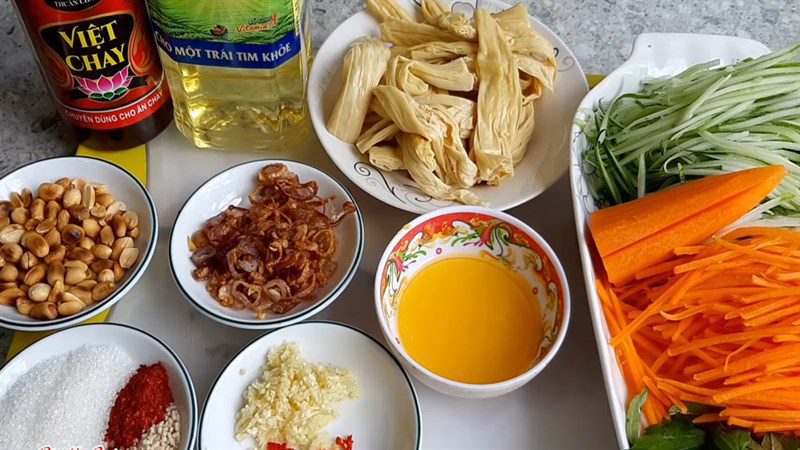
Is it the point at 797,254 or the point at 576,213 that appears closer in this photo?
the point at 797,254

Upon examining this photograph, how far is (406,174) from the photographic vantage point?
4.58 ft

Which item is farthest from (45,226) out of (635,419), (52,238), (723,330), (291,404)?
(723,330)

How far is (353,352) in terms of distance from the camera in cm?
120

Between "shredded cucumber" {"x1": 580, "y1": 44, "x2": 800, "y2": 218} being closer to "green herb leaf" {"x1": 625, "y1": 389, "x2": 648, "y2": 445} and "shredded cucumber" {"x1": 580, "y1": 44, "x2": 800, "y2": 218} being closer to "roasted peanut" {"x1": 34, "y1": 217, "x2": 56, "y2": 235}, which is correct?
"green herb leaf" {"x1": 625, "y1": 389, "x2": 648, "y2": 445}

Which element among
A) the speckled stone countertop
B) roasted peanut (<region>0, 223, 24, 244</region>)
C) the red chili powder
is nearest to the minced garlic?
the red chili powder

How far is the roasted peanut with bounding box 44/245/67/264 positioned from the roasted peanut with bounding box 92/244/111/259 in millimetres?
51

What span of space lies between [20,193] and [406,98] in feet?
2.44

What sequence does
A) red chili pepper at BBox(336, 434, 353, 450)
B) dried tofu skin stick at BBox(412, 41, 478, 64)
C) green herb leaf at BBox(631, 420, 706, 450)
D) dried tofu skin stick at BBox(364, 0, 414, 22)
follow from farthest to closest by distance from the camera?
dried tofu skin stick at BBox(364, 0, 414, 22)
dried tofu skin stick at BBox(412, 41, 478, 64)
red chili pepper at BBox(336, 434, 353, 450)
green herb leaf at BBox(631, 420, 706, 450)

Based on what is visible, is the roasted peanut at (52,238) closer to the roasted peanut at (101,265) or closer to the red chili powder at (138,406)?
the roasted peanut at (101,265)

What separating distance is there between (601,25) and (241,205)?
1.15 metres

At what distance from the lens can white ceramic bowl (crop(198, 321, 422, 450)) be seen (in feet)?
3.64

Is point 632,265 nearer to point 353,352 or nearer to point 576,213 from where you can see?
point 576,213

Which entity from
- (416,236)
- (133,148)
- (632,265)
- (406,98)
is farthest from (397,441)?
(133,148)

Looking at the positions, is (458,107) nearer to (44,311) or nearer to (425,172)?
(425,172)
